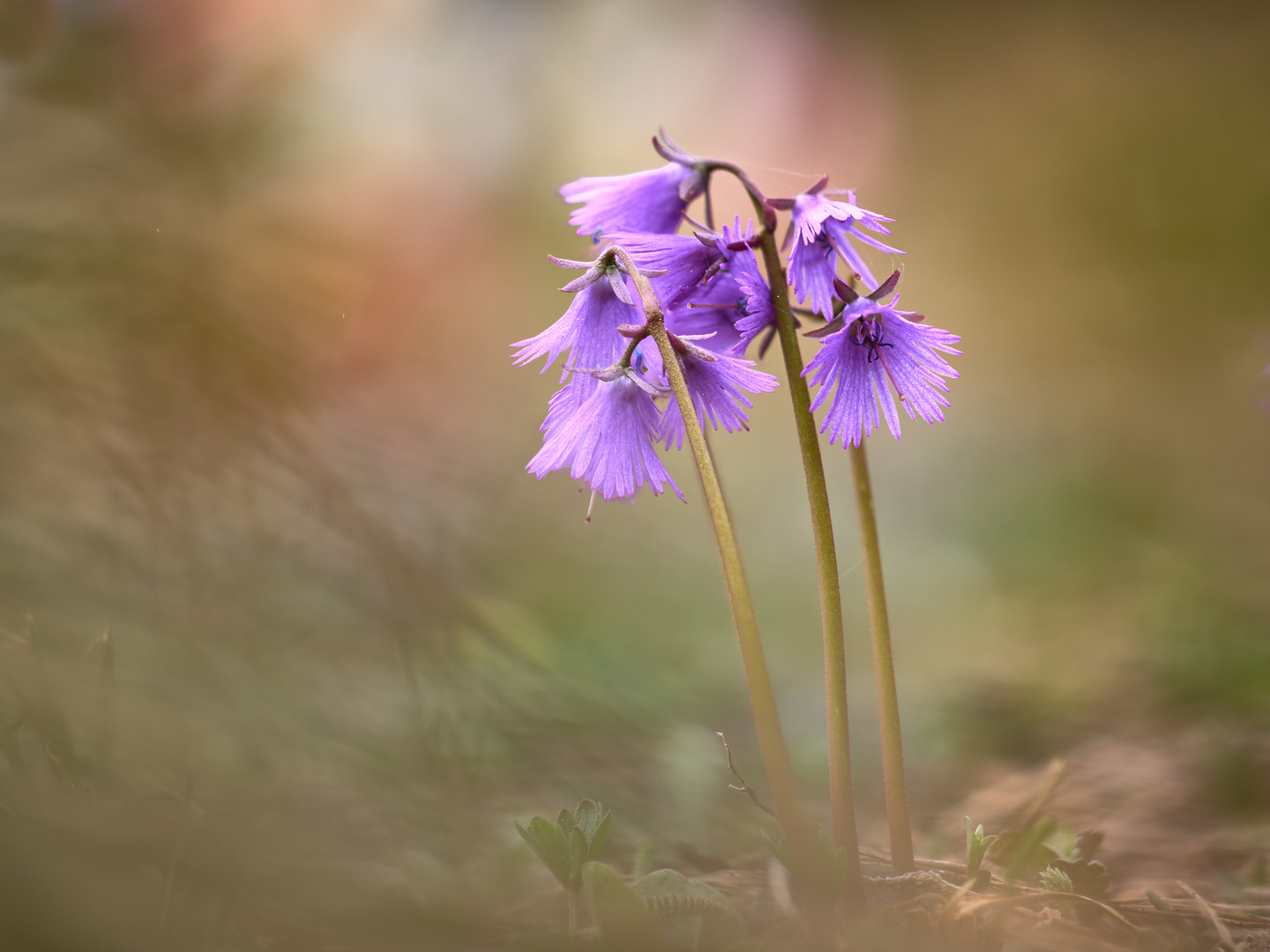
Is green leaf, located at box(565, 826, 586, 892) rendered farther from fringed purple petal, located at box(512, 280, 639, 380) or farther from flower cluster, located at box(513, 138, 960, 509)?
fringed purple petal, located at box(512, 280, 639, 380)

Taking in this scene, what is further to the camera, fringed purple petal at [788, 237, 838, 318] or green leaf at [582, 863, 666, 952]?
fringed purple petal at [788, 237, 838, 318]

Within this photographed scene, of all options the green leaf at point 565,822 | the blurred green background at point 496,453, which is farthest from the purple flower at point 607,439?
the blurred green background at point 496,453

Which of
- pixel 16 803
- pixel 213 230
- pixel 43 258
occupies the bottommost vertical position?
pixel 16 803

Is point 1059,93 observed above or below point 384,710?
above

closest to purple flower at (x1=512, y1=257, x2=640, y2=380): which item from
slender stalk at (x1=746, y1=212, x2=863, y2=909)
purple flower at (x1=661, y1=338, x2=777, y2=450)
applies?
purple flower at (x1=661, y1=338, x2=777, y2=450)

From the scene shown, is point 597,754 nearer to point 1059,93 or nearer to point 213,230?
point 213,230

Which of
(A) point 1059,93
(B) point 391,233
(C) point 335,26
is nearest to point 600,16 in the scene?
(C) point 335,26

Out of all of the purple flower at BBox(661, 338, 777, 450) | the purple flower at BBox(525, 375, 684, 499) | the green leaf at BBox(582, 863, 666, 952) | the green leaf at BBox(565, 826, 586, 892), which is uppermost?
the purple flower at BBox(661, 338, 777, 450)

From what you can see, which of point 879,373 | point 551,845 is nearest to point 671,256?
point 879,373
